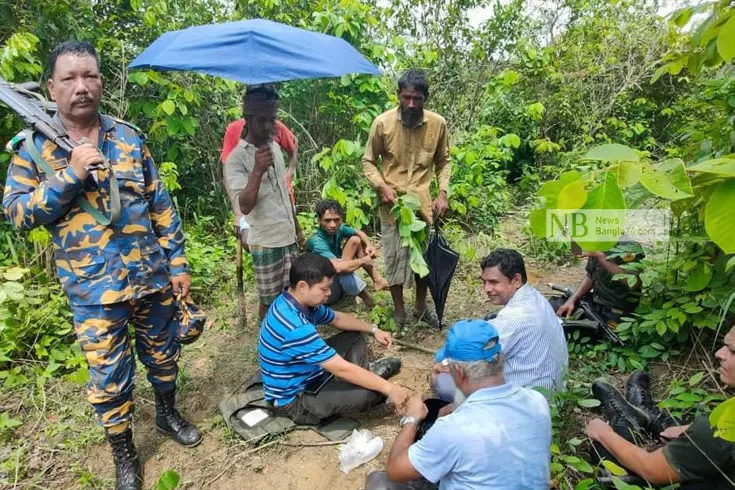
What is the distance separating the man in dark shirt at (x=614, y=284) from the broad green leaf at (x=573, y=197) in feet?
8.92

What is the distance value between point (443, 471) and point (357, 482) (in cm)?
91

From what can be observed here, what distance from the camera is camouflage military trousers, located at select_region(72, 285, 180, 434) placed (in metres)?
2.30

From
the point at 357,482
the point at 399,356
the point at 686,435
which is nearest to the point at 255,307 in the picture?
the point at 399,356

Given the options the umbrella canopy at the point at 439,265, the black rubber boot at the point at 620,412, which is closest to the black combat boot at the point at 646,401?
the black rubber boot at the point at 620,412

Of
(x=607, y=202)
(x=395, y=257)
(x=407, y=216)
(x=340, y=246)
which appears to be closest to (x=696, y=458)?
(x=607, y=202)

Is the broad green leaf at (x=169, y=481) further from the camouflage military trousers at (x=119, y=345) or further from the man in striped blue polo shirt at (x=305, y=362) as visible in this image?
the man in striped blue polo shirt at (x=305, y=362)

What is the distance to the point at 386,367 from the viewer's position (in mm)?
3299

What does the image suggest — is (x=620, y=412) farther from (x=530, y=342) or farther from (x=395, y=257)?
(x=395, y=257)

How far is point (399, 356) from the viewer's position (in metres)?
3.66

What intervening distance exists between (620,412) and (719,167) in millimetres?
2229

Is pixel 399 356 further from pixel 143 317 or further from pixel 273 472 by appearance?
pixel 143 317

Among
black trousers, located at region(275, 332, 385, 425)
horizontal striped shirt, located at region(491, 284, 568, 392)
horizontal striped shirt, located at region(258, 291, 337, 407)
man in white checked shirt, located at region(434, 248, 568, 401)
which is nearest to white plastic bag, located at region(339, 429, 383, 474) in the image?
black trousers, located at region(275, 332, 385, 425)

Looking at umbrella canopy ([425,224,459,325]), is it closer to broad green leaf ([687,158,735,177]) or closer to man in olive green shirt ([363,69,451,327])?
man in olive green shirt ([363,69,451,327])

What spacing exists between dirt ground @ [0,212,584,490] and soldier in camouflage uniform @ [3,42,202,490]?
30 centimetres
